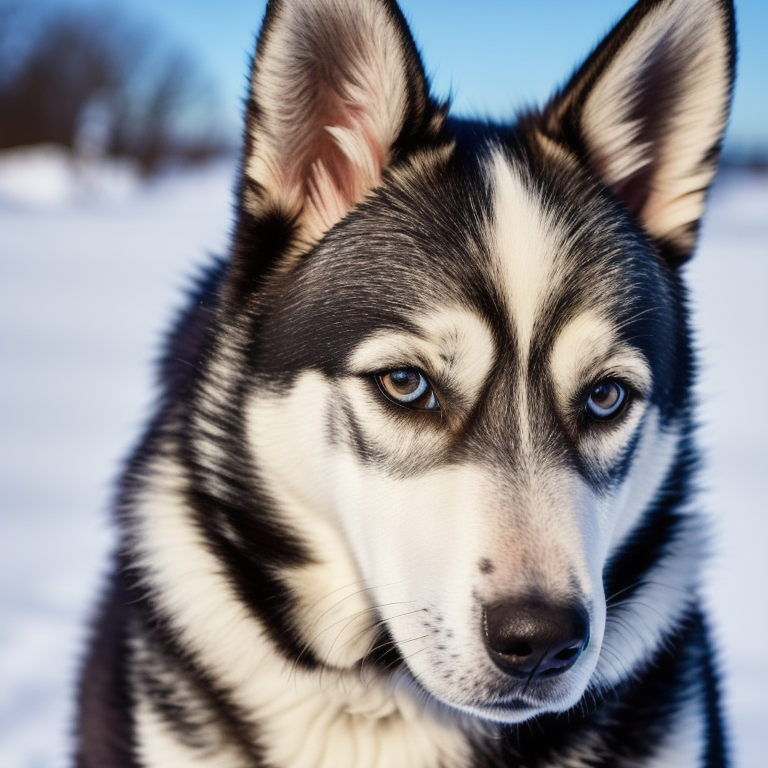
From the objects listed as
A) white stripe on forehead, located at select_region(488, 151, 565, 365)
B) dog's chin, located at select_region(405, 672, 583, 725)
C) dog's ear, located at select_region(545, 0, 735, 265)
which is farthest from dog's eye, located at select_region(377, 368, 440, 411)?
dog's ear, located at select_region(545, 0, 735, 265)

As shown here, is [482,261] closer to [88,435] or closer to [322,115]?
[322,115]

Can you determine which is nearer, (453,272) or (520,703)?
(520,703)

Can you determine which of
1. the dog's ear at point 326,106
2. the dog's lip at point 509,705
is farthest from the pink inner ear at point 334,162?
the dog's lip at point 509,705

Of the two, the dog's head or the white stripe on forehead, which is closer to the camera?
the dog's head

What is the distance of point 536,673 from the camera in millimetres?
1581

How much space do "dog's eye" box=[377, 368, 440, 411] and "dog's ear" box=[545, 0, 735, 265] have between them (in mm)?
786

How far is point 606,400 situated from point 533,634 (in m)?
0.65

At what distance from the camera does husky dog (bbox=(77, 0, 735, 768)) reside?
1803 mm

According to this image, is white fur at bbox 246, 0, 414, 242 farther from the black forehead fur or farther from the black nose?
the black nose

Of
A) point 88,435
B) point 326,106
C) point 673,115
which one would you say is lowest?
point 88,435

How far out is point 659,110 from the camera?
2127 millimetres

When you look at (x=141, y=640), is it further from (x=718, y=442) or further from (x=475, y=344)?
(x=718, y=442)

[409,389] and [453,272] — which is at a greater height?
[453,272]

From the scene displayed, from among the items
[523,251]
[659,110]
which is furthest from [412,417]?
[659,110]
